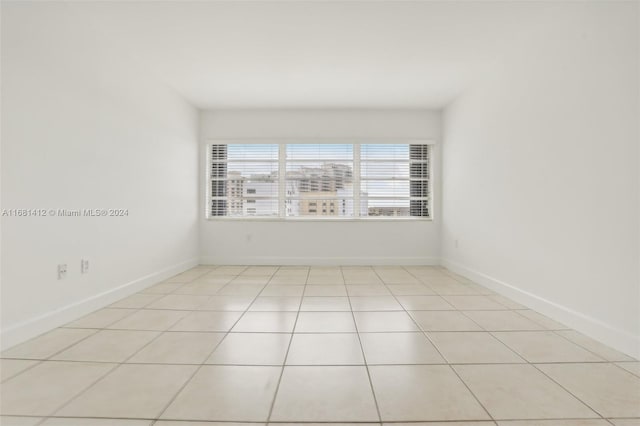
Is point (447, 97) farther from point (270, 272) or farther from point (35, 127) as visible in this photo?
point (35, 127)

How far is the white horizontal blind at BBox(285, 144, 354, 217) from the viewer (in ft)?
16.6

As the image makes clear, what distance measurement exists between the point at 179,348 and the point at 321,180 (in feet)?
11.8

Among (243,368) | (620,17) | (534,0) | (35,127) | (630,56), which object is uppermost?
(534,0)

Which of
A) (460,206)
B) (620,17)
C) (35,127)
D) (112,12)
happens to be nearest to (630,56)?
(620,17)

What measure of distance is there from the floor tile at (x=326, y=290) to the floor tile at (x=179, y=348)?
1.29 meters

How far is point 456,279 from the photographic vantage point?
393 cm

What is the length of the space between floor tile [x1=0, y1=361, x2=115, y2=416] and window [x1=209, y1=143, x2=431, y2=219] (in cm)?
349

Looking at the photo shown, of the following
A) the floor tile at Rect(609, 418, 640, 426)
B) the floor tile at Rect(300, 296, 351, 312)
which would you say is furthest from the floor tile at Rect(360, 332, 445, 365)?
the floor tile at Rect(609, 418, 640, 426)

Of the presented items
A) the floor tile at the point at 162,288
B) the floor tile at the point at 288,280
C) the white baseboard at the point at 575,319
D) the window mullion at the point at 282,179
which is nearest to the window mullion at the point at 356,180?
the window mullion at the point at 282,179

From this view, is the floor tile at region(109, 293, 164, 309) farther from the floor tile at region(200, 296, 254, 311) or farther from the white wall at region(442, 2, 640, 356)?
the white wall at region(442, 2, 640, 356)

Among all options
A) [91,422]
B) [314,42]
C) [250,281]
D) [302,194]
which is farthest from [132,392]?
[302,194]

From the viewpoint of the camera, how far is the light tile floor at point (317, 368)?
52.2 inches

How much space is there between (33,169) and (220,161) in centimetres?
300

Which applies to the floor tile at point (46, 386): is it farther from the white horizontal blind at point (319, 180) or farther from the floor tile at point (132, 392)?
the white horizontal blind at point (319, 180)
